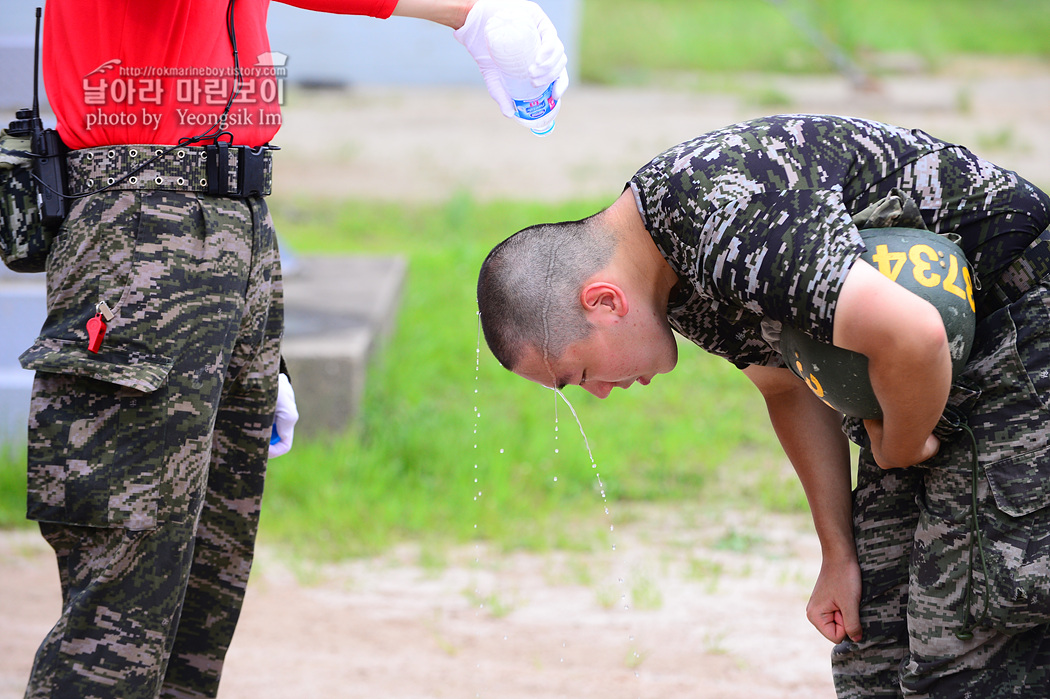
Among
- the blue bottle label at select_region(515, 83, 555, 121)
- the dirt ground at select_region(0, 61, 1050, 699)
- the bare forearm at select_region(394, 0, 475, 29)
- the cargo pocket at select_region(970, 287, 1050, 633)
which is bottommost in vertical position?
the dirt ground at select_region(0, 61, 1050, 699)

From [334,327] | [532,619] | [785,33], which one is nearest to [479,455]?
[334,327]

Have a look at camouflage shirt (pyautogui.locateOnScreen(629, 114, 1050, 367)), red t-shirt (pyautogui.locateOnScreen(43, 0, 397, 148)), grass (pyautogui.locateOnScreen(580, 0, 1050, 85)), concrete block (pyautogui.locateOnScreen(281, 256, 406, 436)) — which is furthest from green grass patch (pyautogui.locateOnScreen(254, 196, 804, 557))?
grass (pyautogui.locateOnScreen(580, 0, 1050, 85))

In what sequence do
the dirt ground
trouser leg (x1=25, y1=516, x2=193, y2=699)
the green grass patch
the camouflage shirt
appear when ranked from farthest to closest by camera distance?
the green grass patch → the dirt ground → trouser leg (x1=25, y1=516, x2=193, y2=699) → the camouflage shirt

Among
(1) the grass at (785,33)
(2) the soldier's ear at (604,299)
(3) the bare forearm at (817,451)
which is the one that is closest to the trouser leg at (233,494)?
(2) the soldier's ear at (604,299)

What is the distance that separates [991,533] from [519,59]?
1.31 meters

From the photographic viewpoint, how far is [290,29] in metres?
17.8

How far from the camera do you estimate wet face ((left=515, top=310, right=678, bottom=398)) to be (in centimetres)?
203

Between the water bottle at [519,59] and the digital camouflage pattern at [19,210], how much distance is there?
37.5 inches

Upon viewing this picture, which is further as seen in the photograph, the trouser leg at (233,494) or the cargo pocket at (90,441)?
the trouser leg at (233,494)

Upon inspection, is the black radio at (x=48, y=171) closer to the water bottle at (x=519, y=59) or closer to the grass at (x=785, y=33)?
the water bottle at (x=519, y=59)

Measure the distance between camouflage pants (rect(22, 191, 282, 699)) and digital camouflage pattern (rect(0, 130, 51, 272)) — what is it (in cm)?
5

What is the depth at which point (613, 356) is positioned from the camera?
2051 millimetres

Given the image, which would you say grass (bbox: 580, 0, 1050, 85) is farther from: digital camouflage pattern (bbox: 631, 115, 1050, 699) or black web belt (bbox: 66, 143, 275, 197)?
digital camouflage pattern (bbox: 631, 115, 1050, 699)

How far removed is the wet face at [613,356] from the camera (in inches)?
79.9
